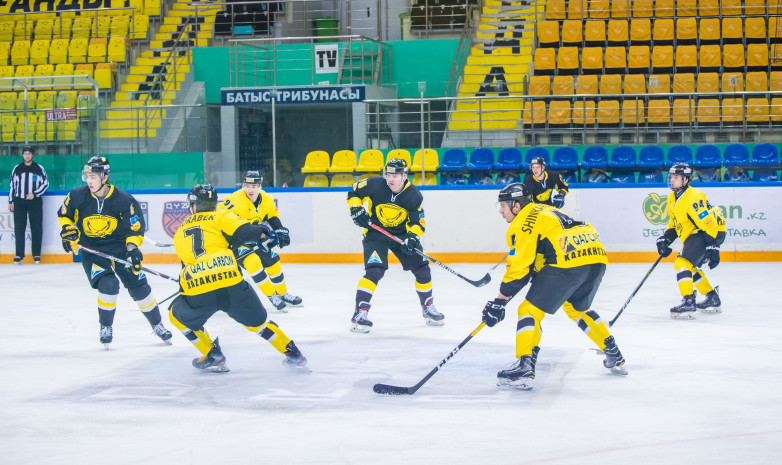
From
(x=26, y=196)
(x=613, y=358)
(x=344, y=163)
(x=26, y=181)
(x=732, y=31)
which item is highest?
(x=732, y=31)

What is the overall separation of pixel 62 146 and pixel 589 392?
1068cm

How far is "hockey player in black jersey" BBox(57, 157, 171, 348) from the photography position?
7.01 m

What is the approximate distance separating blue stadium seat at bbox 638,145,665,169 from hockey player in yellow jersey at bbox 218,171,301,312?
23.4 ft

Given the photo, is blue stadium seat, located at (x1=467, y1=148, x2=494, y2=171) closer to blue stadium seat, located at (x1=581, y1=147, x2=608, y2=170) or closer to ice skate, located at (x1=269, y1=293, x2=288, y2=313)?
blue stadium seat, located at (x1=581, y1=147, x2=608, y2=170)

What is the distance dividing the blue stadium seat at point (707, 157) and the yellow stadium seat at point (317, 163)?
5719 millimetres

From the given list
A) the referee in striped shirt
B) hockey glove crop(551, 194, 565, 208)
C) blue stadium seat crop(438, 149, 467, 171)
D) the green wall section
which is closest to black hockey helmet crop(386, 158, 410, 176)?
hockey glove crop(551, 194, 565, 208)

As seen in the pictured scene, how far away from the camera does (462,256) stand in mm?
12984

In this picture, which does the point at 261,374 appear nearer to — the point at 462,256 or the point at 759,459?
the point at 759,459

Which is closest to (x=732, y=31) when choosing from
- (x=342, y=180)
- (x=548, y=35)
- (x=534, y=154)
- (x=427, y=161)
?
(x=548, y=35)

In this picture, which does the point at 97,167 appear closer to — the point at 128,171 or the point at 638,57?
the point at 128,171

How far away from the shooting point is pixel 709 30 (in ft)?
55.4

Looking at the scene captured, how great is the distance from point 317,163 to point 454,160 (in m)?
2.25

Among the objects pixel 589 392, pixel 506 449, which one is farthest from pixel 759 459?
pixel 589 392

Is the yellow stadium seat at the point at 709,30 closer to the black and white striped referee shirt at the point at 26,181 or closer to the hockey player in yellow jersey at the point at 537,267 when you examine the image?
the black and white striped referee shirt at the point at 26,181
